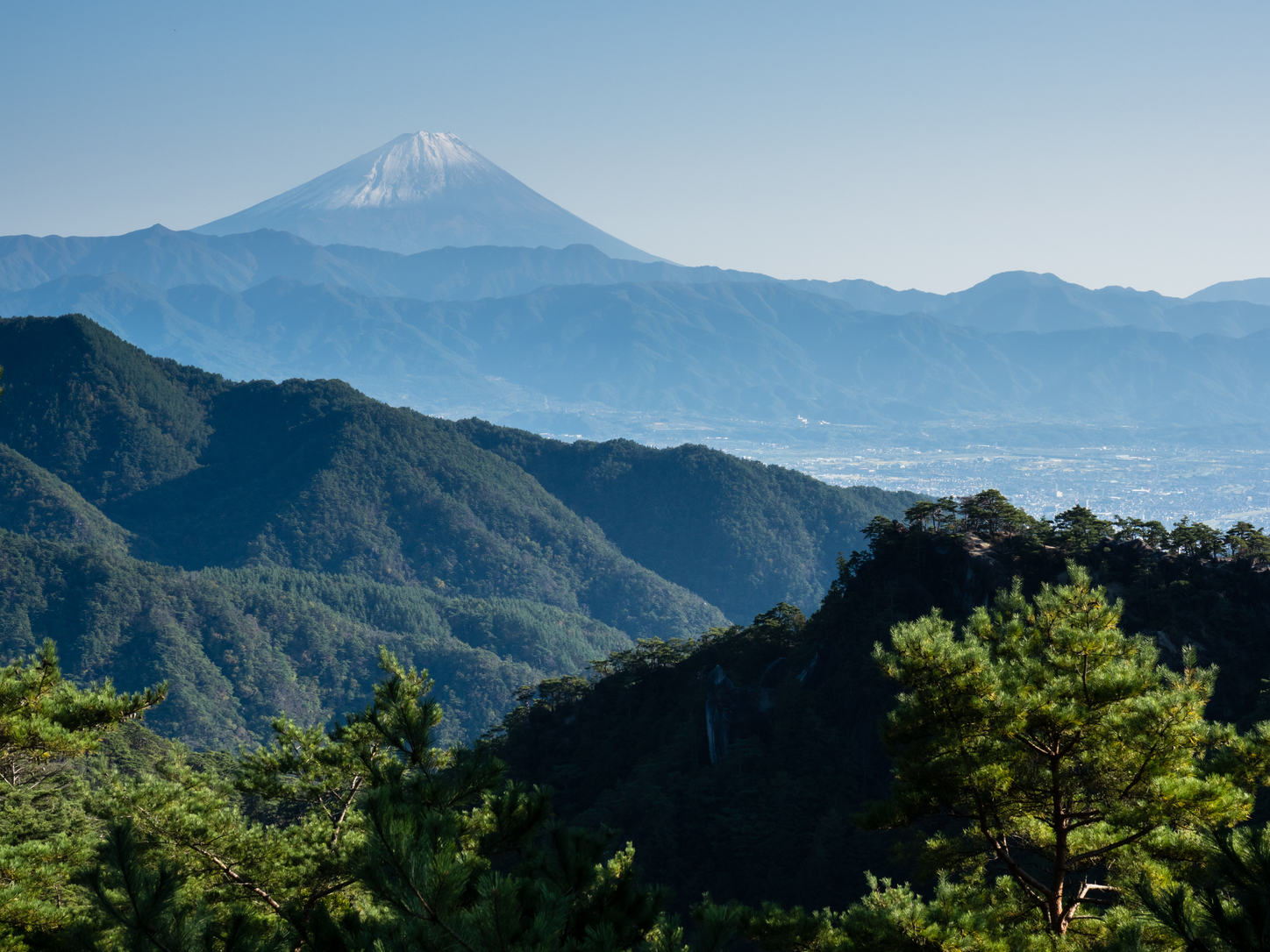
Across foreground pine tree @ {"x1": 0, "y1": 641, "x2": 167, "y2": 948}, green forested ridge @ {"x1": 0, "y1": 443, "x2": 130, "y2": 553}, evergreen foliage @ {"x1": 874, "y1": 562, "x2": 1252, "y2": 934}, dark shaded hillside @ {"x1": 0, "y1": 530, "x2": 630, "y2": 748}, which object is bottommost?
dark shaded hillside @ {"x1": 0, "y1": 530, "x2": 630, "y2": 748}

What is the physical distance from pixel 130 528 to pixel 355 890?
642 feet

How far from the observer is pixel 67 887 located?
14.9 metres

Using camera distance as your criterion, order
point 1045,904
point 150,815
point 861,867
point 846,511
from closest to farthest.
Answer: point 1045,904
point 150,815
point 861,867
point 846,511

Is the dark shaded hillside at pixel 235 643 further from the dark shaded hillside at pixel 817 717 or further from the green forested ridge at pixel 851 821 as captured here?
the green forested ridge at pixel 851 821

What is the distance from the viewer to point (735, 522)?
7156 inches

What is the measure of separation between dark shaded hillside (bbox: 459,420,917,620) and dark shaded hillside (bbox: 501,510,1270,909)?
115 m

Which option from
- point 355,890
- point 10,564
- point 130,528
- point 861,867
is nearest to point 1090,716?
point 355,890

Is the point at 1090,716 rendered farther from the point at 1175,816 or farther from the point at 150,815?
the point at 150,815

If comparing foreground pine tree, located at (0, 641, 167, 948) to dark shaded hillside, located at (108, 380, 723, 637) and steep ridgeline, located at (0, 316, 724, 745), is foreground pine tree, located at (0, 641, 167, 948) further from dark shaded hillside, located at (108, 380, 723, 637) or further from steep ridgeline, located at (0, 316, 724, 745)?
dark shaded hillside, located at (108, 380, 723, 637)

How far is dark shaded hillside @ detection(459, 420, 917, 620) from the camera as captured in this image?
562 ft

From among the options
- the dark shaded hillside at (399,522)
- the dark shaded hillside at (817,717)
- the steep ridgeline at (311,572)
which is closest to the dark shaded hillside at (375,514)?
the dark shaded hillside at (399,522)

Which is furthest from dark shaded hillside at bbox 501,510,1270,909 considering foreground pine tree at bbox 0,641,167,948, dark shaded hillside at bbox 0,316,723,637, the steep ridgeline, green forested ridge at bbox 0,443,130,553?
green forested ridge at bbox 0,443,130,553

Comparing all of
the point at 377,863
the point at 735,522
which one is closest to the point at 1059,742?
the point at 377,863

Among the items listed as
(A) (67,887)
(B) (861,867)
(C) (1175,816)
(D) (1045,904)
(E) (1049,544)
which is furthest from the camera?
(E) (1049,544)
